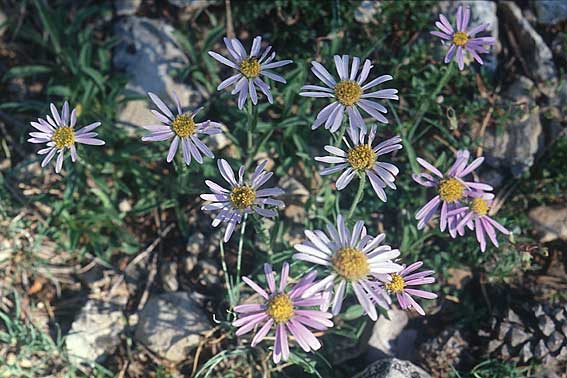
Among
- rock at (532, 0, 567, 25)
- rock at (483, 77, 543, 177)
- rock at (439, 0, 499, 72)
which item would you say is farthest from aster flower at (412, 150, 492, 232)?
rock at (532, 0, 567, 25)

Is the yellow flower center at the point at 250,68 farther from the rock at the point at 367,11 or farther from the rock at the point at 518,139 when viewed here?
the rock at the point at 518,139

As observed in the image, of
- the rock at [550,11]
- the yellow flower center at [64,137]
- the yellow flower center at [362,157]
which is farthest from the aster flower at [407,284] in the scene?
the rock at [550,11]

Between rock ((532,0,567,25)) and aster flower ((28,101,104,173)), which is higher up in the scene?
rock ((532,0,567,25))

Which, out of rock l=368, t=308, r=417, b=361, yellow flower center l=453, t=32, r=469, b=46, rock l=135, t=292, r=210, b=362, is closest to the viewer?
yellow flower center l=453, t=32, r=469, b=46

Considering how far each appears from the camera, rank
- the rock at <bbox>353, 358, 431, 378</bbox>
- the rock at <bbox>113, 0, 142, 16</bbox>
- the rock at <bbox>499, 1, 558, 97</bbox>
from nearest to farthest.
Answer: the rock at <bbox>353, 358, 431, 378</bbox> → the rock at <bbox>499, 1, 558, 97</bbox> → the rock at <bbox>113, 0, 142, 16</bbox>

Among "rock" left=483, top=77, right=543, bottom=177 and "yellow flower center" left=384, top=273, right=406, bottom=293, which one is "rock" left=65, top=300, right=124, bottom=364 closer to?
"yellow flower center" left=384, top=273, right=406, bottom=293

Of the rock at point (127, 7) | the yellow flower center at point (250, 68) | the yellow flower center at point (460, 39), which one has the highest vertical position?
the rock at point (127, 7)
